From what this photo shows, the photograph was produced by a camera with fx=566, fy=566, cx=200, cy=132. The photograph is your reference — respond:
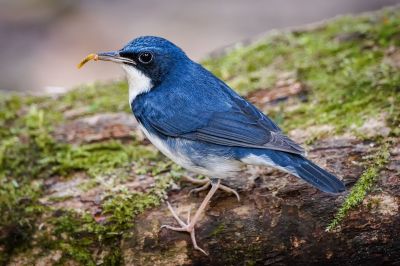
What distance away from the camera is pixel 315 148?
207 inches

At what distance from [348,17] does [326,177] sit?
4.05m

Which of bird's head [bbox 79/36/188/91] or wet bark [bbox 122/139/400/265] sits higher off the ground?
bird's head [bbox 79/36/188/91]

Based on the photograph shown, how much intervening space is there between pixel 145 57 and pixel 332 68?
2601 millimetres

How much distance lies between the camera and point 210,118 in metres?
4.75

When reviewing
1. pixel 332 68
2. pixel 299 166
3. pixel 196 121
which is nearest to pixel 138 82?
pixel 196 121

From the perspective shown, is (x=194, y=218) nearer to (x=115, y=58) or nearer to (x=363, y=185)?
(x=363, y=185)

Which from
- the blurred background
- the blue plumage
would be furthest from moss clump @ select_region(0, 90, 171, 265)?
the blurred background

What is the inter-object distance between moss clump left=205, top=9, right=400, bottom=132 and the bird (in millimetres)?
1194

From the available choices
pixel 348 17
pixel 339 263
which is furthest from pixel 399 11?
pixel 339 263

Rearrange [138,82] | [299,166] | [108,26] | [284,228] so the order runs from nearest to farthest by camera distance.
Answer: [299,166] < [284,228] < [138,82] < [108,26]

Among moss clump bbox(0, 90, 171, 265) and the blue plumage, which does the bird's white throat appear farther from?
moss clump bbox(0, 90, 171, 265)

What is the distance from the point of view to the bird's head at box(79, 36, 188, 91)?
487 centimetres

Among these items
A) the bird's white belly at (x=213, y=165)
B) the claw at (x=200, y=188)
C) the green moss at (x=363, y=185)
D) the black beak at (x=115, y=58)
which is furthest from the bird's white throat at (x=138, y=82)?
A: the green moss at (x=363, y=185)

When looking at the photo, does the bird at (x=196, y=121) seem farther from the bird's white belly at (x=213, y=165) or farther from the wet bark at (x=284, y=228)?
the wet bark at (x=284, y=228)
